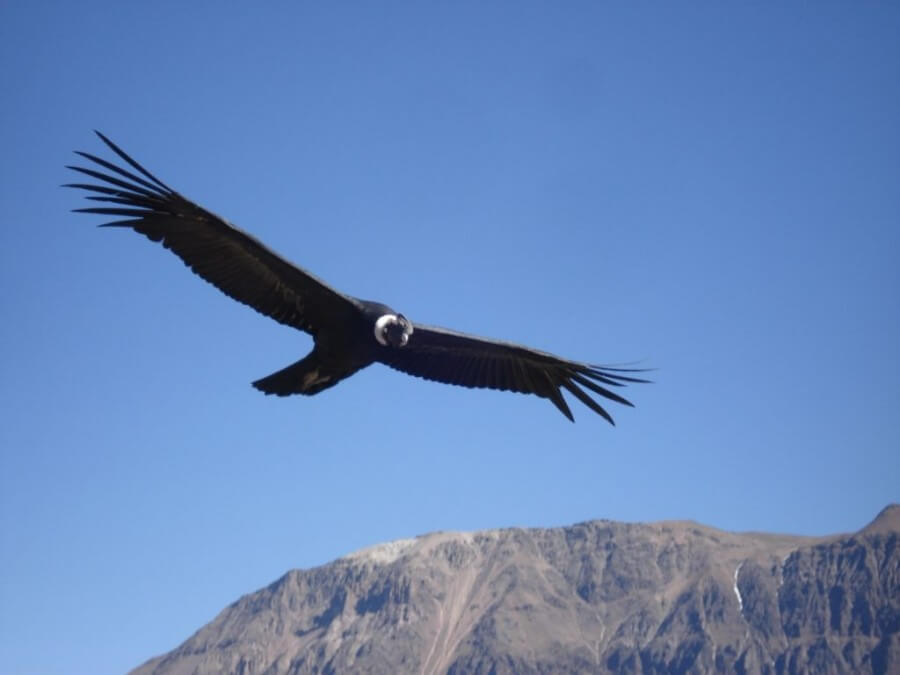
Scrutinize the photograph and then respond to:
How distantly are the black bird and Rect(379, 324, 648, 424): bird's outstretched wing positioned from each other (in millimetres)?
19

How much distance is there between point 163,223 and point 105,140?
2931 millimetres

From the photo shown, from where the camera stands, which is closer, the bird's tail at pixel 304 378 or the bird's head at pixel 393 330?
the bird's head at pixel 393 330

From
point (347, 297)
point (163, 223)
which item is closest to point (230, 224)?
point (163, 223)

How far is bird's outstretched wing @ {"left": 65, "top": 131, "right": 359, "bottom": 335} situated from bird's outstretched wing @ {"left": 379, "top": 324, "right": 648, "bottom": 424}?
1.78 meters

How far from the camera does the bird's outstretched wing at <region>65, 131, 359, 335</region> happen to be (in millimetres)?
22016

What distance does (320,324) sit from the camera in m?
24.2

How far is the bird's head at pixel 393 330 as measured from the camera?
23156mm

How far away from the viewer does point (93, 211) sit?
2184cm

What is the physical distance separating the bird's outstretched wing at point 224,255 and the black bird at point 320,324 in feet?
0.05

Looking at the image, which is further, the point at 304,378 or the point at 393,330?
the point at 304,378

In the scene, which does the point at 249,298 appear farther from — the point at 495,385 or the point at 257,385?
the point at 495,385

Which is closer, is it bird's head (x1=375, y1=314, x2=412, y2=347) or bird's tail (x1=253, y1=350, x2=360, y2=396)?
bird's head (x1=375, y1=314, x2=412, y2=347)

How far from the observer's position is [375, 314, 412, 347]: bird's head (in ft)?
76.0

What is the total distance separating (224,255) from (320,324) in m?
2.14
